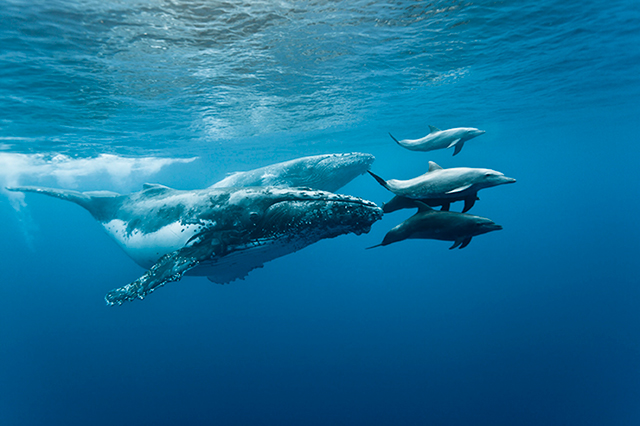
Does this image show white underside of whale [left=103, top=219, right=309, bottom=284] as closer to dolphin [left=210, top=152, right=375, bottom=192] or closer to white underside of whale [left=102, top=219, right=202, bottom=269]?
white underside of whale [left=102, top=219, right=202, bottom=269]

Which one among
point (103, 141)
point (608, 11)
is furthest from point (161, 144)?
point (608, 11)

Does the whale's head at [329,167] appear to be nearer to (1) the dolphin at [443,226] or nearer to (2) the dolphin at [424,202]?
(2) the dolphin at [424,202]

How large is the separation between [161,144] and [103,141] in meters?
3.97

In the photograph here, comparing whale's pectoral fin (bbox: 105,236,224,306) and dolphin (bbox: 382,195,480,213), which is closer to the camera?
dolphin (bbox: 382,195,480,213)

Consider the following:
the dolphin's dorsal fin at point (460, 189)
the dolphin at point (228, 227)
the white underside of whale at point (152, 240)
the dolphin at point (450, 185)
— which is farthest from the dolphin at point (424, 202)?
the white underside of whale at point (152, 240)

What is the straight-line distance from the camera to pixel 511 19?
34.9 feet

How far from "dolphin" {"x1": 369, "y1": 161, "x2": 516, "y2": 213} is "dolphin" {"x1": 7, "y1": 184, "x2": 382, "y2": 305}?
82 cm

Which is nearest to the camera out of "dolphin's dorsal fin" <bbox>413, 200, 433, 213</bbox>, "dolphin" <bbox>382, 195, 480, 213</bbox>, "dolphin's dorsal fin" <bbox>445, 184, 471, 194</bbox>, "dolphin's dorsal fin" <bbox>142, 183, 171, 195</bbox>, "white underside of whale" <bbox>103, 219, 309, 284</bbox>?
"dolphin's dorsal fin" <bbox>445, 184, 471, 194</bbox>

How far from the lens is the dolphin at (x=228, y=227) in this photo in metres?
3.89

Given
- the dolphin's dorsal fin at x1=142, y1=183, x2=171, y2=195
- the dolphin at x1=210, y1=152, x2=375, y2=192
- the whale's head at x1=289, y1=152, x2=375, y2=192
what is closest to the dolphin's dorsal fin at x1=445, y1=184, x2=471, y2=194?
the dolphin's dorsal fin at x1=142, y1=183, x2=171, y2=195

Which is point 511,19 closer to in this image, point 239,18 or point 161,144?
point 239,18

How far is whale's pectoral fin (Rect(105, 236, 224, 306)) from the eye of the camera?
3.84 m

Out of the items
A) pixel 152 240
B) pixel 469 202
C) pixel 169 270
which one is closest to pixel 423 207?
pixel 469 202

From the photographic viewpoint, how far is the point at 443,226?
2723mm
